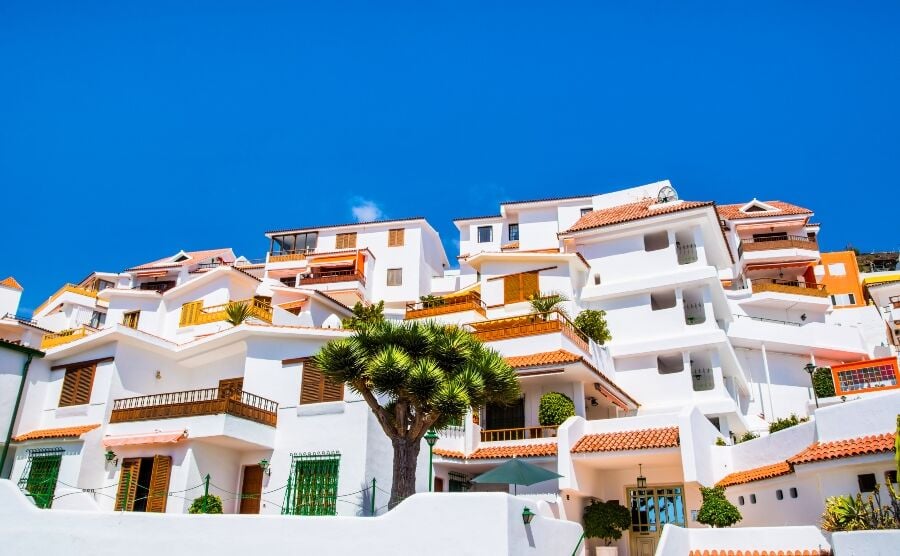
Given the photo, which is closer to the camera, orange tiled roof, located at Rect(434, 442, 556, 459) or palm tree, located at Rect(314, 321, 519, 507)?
palm tree, located at Rect(314, 321, 519, 507)

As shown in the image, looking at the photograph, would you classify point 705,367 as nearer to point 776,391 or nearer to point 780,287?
point 776,391

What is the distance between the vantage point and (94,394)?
2672 centimetres

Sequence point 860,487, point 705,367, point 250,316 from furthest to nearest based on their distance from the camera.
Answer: point 250,316 → point 705,367 → point 860,487

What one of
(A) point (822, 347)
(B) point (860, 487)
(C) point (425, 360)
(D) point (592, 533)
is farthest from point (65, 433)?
(A) point (822, 347)

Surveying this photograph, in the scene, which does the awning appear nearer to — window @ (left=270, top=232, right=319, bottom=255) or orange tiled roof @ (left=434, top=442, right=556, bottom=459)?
orange tiled roof @ (left=434, top=442, right=556, bottom=459)

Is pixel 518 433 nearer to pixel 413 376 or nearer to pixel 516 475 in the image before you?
pixel 516 475

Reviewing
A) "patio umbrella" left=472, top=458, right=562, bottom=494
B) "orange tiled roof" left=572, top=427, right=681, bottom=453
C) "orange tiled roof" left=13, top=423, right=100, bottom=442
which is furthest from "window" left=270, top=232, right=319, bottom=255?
"patio umbrella" left=472, top=458, right=562, bottom=494

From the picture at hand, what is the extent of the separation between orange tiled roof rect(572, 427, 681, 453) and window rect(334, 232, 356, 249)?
36.2 metres

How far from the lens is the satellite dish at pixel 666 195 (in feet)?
124

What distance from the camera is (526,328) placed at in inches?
1143

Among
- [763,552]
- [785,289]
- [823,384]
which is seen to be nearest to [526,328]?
[763,552]

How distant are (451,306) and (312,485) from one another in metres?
14.5

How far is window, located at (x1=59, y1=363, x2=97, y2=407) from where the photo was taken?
2698 centimetres

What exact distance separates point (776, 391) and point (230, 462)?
105 feet
